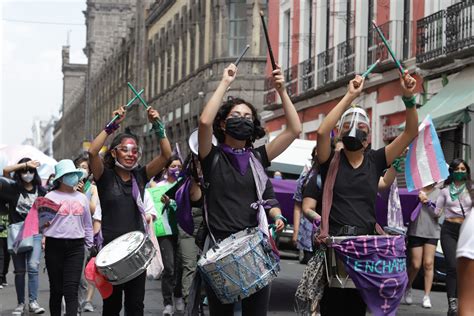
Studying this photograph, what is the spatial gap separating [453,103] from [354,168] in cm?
1393

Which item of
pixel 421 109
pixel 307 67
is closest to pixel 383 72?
pixel 421 109

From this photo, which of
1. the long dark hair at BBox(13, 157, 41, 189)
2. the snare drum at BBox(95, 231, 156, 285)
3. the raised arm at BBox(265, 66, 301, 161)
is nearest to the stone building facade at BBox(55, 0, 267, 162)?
the long dark hair at BBox(13, 157, 41, 189)

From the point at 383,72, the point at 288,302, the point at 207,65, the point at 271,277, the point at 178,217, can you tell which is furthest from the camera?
the point at 207,65

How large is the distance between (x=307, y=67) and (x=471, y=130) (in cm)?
1140

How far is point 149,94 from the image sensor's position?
63938 mm

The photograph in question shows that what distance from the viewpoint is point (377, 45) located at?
26141mm

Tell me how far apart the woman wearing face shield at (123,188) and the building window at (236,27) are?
3608cm

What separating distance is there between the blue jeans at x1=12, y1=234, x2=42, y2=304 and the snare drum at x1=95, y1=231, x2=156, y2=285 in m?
4.30

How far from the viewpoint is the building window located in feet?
146

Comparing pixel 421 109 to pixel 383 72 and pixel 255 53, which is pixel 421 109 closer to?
pixel 383 72

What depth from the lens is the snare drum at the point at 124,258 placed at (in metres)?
8.04

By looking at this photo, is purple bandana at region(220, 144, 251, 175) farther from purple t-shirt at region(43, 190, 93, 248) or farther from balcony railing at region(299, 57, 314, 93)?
balcony railing at region(299, 57, 314, 93)

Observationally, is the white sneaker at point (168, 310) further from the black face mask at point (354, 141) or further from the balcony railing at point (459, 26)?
the balcony railing at point (459, 26)

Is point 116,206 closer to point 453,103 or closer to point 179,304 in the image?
point 179,304
